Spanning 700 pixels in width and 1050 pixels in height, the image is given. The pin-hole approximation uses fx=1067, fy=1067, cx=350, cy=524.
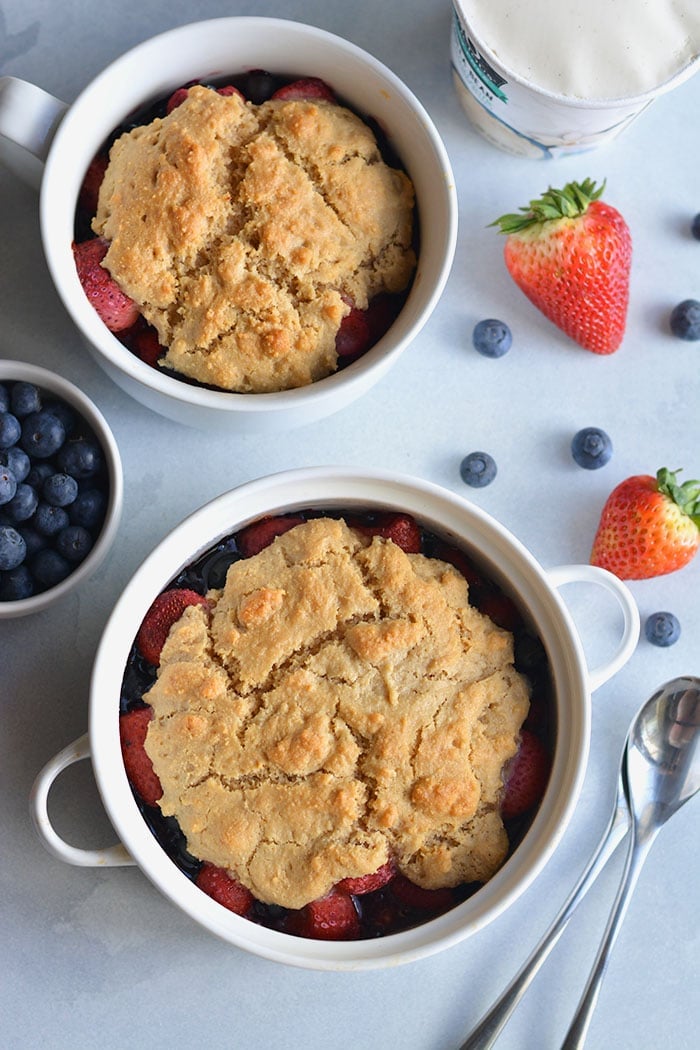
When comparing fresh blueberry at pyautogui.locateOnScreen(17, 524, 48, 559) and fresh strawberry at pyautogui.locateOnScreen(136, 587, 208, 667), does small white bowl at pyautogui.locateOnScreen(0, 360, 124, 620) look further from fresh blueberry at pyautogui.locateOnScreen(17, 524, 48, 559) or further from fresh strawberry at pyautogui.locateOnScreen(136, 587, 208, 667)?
fresh strawberry at pyautogui.locateOnScreen(136, 587, 208, 667)

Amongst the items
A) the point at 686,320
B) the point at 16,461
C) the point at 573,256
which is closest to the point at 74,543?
the point at 16,461

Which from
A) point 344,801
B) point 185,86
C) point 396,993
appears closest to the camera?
point 344,801

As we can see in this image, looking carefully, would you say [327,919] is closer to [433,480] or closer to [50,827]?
[50,827]

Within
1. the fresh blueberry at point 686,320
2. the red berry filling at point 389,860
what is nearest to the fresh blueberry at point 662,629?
the red berry filling at point 389,860

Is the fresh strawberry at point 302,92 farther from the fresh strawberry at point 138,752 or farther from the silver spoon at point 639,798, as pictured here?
the silver spoon at point 639,798

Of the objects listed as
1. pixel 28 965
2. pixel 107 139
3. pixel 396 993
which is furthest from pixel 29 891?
pixel 107 139

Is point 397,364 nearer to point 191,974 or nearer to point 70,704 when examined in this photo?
point 70,704

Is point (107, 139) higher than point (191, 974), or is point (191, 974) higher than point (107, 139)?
point (107, 139)
